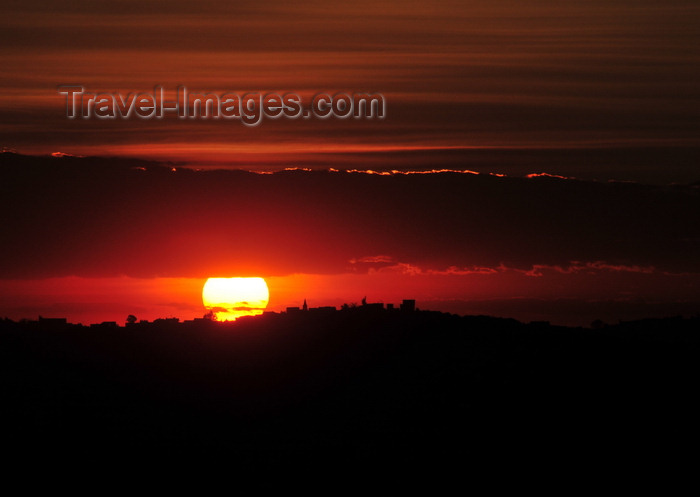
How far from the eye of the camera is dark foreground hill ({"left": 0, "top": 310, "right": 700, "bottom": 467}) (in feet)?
337

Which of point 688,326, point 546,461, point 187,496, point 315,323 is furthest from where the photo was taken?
point 688,326

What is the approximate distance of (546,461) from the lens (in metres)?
100

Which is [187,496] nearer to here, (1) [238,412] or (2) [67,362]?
(1) [238,412]

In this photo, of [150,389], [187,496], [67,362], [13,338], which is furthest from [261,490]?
[13,338]

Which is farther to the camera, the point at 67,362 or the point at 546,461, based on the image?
the point at 67,362

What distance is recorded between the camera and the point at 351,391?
120188mm

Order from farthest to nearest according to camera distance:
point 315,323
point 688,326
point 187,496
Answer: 1. point 688,326
2. point 315,323
3. point 187,496

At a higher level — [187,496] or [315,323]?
[315,323]

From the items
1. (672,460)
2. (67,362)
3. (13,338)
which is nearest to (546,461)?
(672,460)

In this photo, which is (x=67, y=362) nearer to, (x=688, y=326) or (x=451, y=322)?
(x=451, y=322)

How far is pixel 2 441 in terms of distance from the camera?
99.8 meters

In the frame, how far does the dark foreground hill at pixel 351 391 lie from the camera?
103 meters

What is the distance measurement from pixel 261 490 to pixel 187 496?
5.89 m

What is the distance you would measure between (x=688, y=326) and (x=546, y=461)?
69.5m
